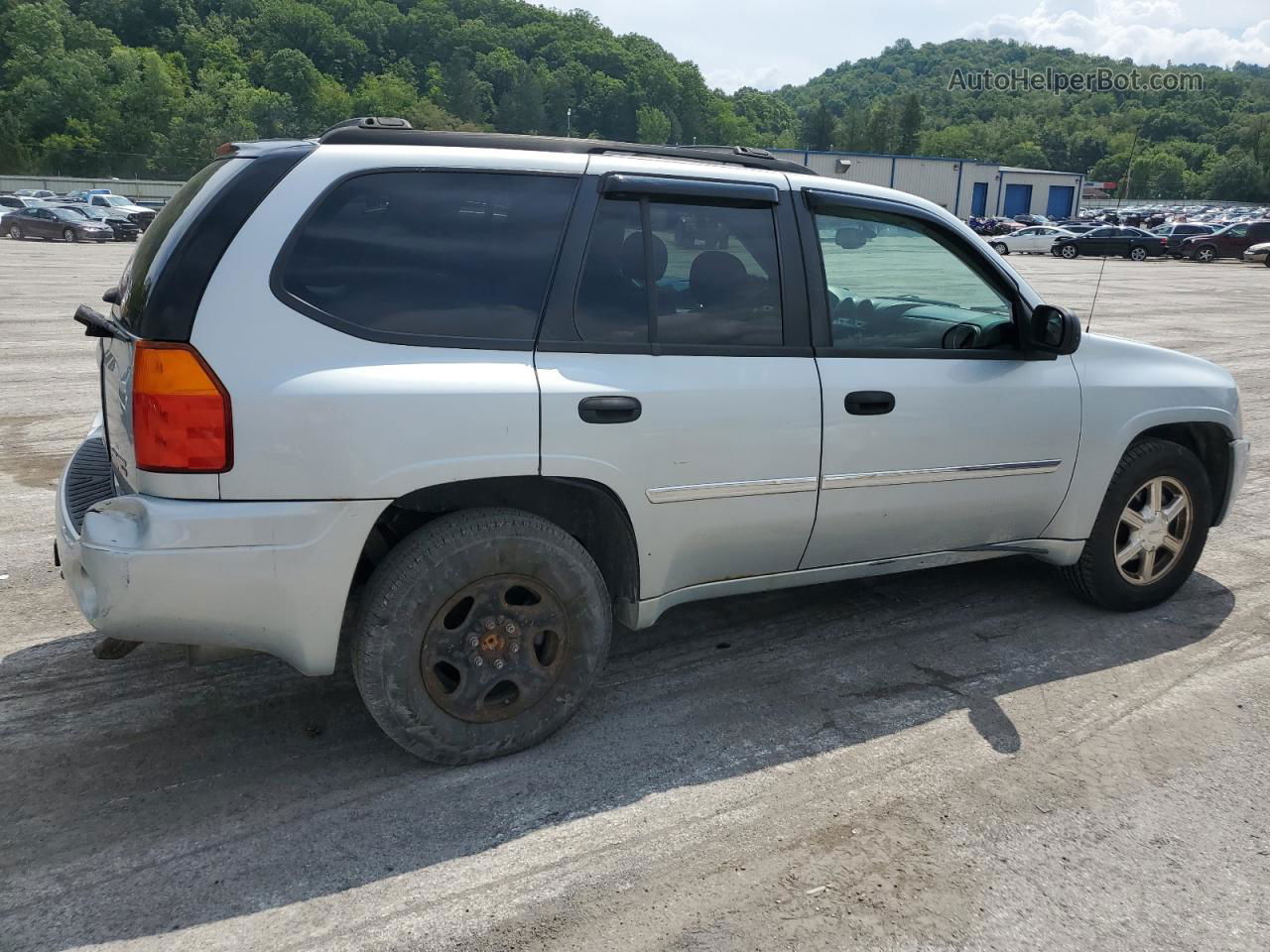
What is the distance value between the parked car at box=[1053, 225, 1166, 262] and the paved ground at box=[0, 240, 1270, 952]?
45.7 m

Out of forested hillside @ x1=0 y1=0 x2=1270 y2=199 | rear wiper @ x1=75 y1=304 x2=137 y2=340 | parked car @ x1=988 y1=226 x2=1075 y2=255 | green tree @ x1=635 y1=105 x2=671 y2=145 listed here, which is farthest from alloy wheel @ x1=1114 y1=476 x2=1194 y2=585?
green tree @ x1=635 y1=105 x2=671 y2=145

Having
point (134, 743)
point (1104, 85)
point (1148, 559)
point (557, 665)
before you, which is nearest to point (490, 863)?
point (557, 665)

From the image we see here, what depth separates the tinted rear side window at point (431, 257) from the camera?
2949mm

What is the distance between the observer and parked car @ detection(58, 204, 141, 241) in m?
38.6

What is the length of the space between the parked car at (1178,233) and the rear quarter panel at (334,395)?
49.4 m

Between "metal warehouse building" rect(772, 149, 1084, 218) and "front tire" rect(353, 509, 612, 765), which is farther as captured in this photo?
"metal warehouse building" rect(772, 149, 1084, 218)

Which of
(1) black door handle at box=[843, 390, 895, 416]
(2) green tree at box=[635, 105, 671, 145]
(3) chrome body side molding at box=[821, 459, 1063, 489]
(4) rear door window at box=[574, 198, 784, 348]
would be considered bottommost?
(3) chrome body side molding at box=[821, 459, 1063, 489]

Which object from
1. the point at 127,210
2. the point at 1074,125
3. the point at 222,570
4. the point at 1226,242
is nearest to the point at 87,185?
the point at 127,210

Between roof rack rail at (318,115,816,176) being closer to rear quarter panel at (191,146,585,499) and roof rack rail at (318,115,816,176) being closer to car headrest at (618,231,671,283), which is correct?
rear quarter panel at (191,146,585,499)

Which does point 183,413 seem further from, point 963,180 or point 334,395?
point 963,180

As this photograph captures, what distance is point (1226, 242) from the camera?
143ft

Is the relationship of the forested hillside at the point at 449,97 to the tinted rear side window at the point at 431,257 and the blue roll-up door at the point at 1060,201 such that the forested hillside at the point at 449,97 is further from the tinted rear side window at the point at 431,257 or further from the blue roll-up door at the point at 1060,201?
the tinted rear side window at the point at 431,257

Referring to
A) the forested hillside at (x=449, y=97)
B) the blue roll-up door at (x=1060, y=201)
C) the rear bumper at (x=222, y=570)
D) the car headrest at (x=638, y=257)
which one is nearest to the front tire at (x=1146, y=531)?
the car headrest at (x=638, y=257)

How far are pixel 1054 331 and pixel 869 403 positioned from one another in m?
0.92
